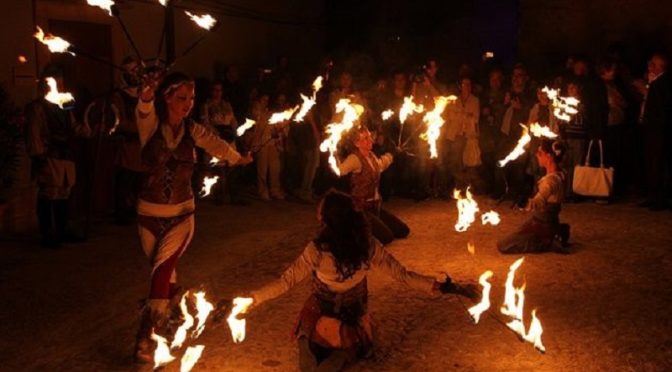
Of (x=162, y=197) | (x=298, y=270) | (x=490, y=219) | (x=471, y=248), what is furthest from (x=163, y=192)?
(x=490, y=219)

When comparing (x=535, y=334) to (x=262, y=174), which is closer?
(x=535, y=334)

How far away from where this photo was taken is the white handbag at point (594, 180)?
10930 millimetres

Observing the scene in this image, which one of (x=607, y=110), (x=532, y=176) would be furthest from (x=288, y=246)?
(x=607, y=110)

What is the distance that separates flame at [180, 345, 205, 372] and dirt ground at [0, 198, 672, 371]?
120 millimetres

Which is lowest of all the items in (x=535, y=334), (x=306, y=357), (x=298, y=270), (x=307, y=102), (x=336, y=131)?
(x=306, y=357)

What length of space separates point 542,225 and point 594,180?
326cm

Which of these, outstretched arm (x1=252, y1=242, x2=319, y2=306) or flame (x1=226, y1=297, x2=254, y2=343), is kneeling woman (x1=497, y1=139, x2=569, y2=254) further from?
flame (x1=226, y1=297, x2=254, y2=343)

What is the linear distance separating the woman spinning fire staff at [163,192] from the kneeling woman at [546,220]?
445 cm

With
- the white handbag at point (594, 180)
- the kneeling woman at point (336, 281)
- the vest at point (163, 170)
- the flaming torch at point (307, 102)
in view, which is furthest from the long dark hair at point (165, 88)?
the white handbag at point (594, 180)

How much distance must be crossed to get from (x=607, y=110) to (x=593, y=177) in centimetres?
109

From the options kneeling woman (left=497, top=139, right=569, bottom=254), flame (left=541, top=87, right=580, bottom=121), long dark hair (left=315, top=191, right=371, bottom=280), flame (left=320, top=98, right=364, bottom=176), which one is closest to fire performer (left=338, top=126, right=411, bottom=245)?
flame (left=320, top=98, right=364, bottom=176)

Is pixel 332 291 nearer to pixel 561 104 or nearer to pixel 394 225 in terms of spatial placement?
pixel 394 225

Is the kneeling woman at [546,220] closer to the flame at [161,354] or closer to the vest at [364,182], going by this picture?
the vest at [364,182]

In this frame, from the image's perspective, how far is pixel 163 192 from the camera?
5039mm
